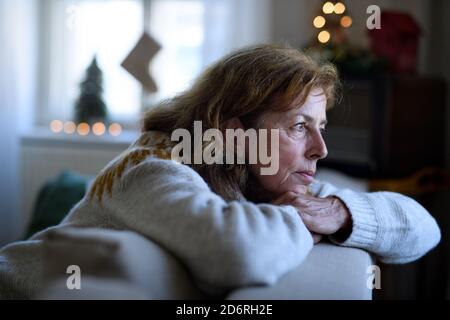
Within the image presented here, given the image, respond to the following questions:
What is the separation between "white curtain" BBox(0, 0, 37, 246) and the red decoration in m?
1.86

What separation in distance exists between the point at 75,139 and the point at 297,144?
2.37 m

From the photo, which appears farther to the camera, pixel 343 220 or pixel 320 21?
pixel 320 21

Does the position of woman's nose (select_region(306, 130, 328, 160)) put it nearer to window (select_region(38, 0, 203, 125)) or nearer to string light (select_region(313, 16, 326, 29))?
string light (select_region(313, 16, 326, 29))

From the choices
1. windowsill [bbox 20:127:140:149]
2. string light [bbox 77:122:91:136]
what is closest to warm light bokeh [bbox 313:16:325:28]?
windowsill [bbox 20:127:140:149]

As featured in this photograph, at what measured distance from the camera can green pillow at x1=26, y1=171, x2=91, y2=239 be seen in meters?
2.30

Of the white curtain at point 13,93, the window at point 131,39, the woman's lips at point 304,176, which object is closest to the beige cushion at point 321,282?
the woman's lips at point 304,176

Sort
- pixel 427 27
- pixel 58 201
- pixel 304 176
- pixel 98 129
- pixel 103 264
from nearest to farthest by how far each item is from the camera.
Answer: pixel 103 264 → pixel 304 176 → pixel 58 201 → pixel 427 27 → pixel 98 129

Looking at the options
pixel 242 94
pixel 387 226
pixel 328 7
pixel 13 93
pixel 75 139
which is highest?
pixel 328 7

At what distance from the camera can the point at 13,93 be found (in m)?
3.23

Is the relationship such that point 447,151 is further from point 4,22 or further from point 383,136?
point 4,22

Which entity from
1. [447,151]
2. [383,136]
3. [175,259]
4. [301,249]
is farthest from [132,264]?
[447,151]

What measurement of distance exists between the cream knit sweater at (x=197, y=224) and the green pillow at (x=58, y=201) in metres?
1.25

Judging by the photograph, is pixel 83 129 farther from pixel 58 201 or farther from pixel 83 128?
pixel 58 201

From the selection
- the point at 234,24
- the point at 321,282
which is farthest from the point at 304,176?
the point at 234,24
